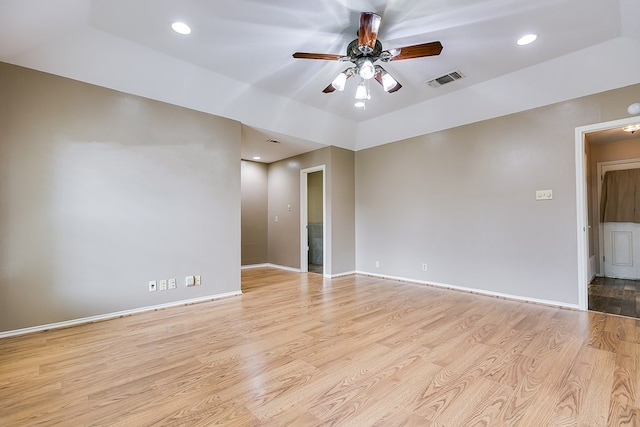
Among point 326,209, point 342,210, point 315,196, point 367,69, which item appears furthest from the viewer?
point 315,196

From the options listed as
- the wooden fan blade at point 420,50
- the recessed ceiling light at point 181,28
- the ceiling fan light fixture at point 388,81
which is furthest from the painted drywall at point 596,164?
the recessed ceiling light at point 181,28

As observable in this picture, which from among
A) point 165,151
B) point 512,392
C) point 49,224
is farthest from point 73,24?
point 512,392

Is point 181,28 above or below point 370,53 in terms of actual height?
above

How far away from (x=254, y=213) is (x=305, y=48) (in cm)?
430

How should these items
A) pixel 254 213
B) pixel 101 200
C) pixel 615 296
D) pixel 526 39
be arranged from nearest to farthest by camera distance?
pixel 526 39 < pixel 101 200 < pixel 615 296 < pixel 254 213

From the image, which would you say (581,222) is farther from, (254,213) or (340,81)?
(254,213)

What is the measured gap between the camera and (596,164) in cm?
528

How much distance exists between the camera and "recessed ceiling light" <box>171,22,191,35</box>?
8.41ft

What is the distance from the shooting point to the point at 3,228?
2.58 meters

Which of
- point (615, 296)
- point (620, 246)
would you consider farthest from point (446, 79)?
point (620, 246)

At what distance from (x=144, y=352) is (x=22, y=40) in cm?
293

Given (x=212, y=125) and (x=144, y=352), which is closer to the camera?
(x=144, y=352)

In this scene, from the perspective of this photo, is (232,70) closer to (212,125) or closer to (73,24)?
(212,125)

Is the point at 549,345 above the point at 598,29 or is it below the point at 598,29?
below
